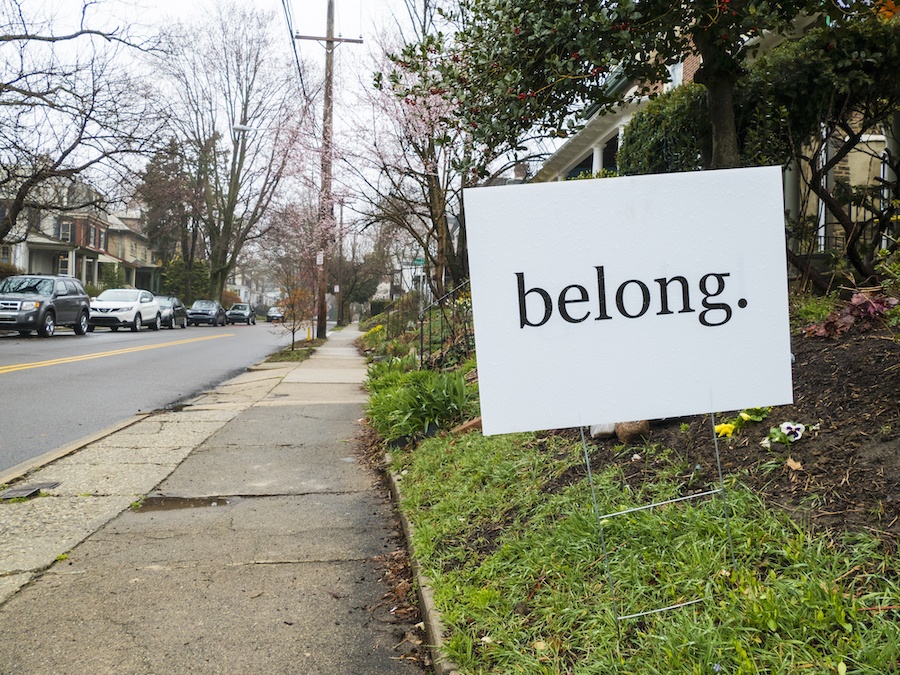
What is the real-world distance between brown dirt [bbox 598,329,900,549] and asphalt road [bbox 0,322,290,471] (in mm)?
5451

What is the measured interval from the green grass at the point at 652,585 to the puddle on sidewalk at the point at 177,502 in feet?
6.05

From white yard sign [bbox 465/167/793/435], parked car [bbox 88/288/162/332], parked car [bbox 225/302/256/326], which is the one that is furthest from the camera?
parked car [bbox 225/302/256/326]

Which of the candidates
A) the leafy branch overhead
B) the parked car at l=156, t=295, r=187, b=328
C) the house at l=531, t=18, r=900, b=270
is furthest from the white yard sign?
the parked car at l=156, t=295, r=187, b=328

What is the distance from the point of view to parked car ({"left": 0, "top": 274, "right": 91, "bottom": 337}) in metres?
19.7

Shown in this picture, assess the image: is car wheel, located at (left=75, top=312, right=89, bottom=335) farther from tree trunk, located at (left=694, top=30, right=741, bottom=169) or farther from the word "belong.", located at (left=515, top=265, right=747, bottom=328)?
the word "belong.", located at (left=515, top=265, right=747, bottom=328)

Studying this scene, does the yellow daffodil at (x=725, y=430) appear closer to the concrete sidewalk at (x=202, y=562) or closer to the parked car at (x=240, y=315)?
the concrete sidewalk at (x=202, y=562)

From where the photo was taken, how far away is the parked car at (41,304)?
1967 centimetres

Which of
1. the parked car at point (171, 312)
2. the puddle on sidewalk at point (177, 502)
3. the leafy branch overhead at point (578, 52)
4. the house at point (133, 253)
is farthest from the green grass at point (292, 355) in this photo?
the house at point (133, 253)

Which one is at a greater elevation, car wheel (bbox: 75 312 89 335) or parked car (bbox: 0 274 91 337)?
parked car (bbox: 0 274 91 337)

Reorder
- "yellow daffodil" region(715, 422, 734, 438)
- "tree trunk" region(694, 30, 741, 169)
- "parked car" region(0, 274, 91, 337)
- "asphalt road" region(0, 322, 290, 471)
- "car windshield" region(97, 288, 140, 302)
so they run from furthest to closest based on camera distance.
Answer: "car windshield" region(97, 288, 140, 302) < "parked car" region(0, 274, 91, 337) < "asphalt road" region(0, 322, 290, 471) < "tree trunk" region(694, 30, 741, 169) < "yellow daffodil" region(715, 422, 734, 438)

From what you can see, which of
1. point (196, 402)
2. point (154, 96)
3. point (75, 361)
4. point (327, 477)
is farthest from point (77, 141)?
point (327, 477)

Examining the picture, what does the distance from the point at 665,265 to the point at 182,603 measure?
259 centimetres

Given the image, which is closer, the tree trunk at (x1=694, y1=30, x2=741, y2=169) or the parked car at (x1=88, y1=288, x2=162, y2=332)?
the tree trunk at (x1=694, y1=30, x2=741, y2=169)

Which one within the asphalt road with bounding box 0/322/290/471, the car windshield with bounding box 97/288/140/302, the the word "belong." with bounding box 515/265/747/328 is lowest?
the asphalt road with bounding box 0/322/290/471
